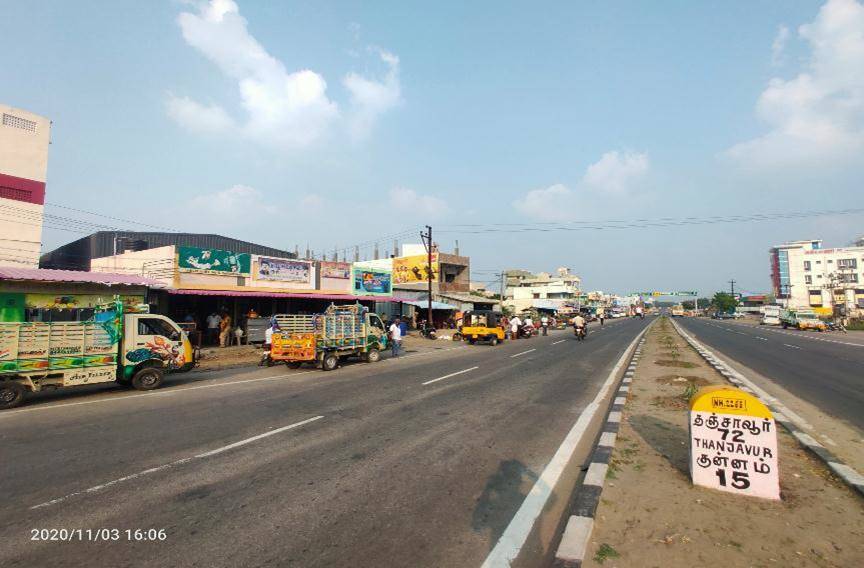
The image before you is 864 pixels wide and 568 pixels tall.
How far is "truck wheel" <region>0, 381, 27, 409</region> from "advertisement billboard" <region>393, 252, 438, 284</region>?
130ft

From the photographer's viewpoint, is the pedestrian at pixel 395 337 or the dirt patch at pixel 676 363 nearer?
the dirt patch at pixel 676 363

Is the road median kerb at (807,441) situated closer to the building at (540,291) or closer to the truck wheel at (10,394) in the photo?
the truck wheel at (10,394)

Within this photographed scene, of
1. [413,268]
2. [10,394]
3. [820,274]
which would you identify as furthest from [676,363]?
[820,274]

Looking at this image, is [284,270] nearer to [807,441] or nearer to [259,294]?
[259,294]

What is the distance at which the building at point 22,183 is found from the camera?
25.7m

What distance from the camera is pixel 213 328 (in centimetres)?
2211

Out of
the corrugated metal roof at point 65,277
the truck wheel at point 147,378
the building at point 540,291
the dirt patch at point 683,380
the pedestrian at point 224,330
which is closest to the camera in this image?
the dirt patch at point 683,380

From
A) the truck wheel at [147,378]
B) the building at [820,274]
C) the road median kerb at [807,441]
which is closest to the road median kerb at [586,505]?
the road median kerb at [807,441]

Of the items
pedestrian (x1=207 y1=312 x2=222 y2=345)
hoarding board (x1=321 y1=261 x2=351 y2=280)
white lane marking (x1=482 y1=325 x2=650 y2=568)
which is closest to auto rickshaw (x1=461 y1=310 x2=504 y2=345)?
hoarding board (x1=321 y1=261 x2=351 y2=280)

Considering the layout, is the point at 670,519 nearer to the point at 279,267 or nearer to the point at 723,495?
the point at 723,495

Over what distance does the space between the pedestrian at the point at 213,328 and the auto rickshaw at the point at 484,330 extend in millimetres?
14172

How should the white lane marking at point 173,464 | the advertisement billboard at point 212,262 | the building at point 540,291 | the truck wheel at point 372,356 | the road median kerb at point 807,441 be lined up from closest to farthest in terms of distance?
the white lane marking at point 173,464, the road median kerb at point 807,441, the truck wheel at point 372,356, the advertisement billboard at point 212,262, the building at point 540,291

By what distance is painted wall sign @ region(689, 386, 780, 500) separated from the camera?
423 centimetres

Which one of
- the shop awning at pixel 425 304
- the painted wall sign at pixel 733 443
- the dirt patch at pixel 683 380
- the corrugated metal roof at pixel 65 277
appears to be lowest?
the dirt patch at pixel 683 380
